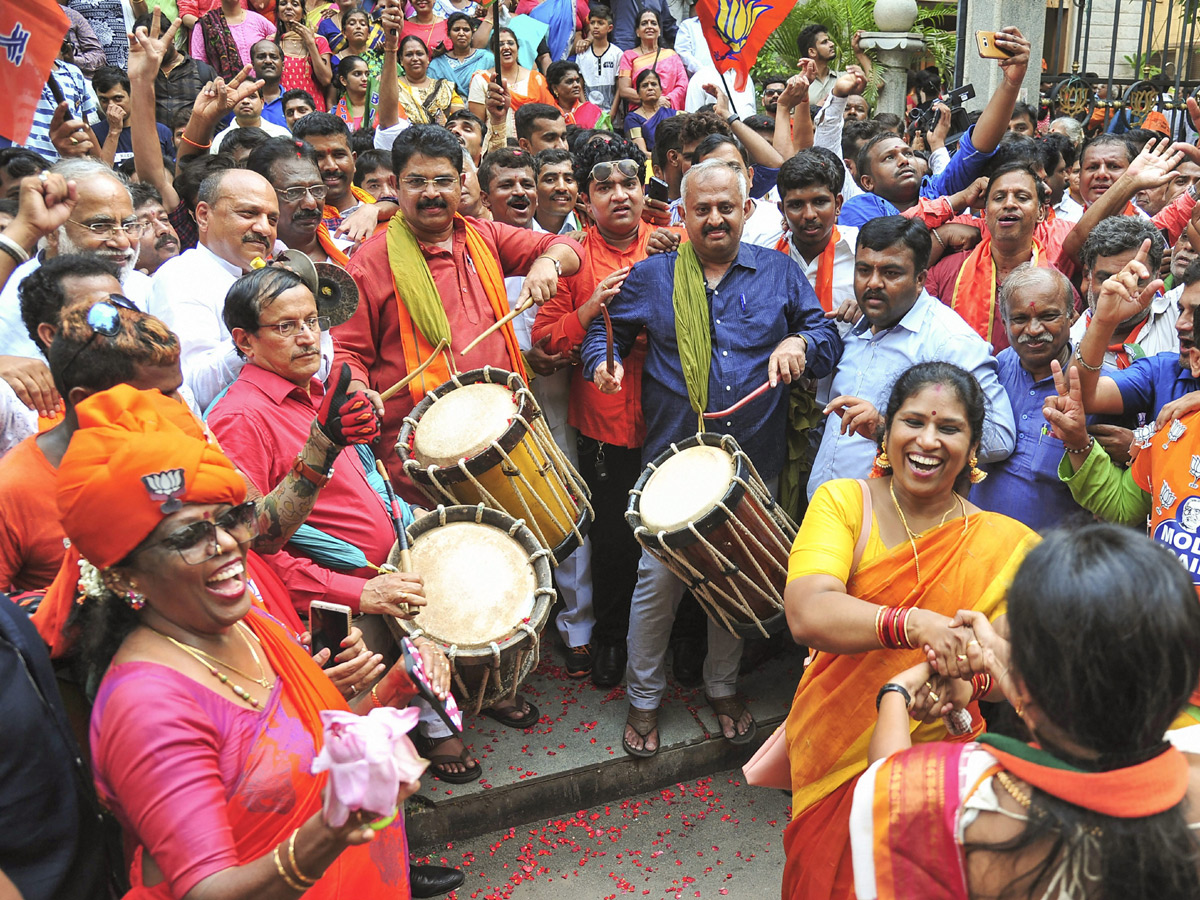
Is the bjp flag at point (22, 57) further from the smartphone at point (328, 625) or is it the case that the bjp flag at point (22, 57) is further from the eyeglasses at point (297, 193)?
the smartphone at point (328, 625)

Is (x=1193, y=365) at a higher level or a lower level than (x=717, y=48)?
lower

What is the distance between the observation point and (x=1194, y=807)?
5.07ft

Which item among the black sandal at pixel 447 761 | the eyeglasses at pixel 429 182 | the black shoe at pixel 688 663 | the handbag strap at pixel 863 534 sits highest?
the eyeglasses at pixel 429 182

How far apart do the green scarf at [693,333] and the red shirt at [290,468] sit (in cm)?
151

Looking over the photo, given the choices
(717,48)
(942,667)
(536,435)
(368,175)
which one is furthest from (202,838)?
(717,48)

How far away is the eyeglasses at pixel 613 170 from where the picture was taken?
473cm

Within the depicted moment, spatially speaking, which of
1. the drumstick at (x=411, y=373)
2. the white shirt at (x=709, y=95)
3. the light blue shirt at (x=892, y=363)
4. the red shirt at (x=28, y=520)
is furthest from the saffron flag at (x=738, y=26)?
the red shirt at (x=28, y=520)

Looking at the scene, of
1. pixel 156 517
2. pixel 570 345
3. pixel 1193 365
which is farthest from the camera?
pixel 570 345

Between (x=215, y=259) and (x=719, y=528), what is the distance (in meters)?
2.22

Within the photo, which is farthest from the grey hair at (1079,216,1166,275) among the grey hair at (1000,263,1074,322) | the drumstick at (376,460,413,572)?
the drumstick at (376,460,413,572)

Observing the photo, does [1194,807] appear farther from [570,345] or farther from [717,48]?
[717,48]

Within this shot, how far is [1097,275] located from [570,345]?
7.43 ft

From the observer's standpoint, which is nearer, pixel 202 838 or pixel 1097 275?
pixel 202 838

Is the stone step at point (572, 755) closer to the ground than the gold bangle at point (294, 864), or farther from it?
closer to the ground
